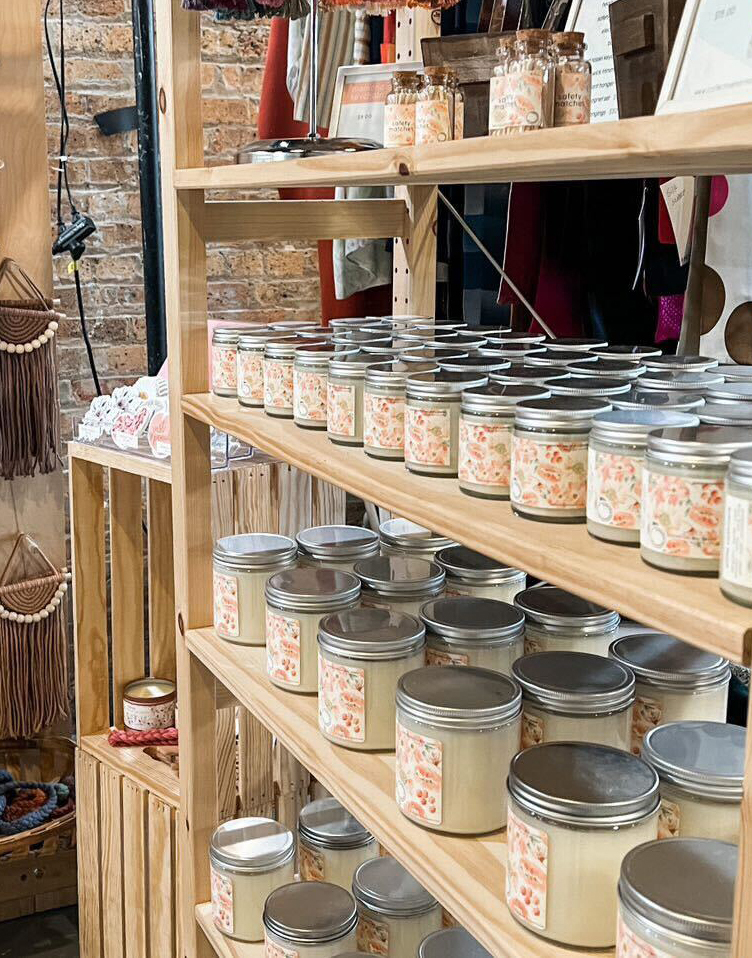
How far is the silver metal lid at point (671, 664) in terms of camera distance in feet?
4.05

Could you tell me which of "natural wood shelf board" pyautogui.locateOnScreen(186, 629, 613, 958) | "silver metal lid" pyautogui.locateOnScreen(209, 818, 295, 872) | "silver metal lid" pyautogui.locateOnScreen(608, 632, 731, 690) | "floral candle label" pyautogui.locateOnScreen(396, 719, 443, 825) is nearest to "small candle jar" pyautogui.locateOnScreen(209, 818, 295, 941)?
"silver metal lid" pyautogui.locateOnScreen(209, 818, 295, 872)

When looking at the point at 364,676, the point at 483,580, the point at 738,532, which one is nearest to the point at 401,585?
the point at 483,580

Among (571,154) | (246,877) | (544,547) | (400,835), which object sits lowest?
(246,877)

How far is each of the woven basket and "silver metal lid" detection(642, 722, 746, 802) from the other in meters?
1.89

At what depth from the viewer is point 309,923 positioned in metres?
1.63

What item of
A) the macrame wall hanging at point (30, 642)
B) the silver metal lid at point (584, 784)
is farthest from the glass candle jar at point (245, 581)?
the macrame wall hanging at point (30, 642)

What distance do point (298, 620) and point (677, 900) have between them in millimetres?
727

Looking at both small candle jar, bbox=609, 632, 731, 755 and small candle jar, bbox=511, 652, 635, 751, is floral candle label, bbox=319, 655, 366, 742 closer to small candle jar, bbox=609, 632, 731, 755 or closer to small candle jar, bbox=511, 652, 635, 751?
small candle jar, bbox=511, 652, 635, 751

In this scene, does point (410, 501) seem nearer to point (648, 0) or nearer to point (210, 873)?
point (648, 0)

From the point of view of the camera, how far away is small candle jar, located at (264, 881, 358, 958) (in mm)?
1616

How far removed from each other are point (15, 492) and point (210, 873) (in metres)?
1.08

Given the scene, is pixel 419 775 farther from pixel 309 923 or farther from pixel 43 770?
pixel 43 770

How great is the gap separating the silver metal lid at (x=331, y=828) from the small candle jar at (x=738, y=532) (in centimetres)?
113

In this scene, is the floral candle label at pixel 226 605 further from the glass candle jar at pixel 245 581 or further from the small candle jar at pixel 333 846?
the small candle jar at pixel 333 846
